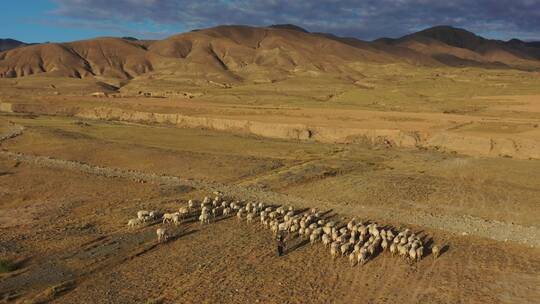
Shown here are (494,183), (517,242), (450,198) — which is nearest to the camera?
(517,242)

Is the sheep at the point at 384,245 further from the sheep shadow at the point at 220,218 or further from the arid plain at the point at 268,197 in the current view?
the sheep shadow at the point at 220,218

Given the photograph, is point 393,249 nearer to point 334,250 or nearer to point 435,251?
point 435,251

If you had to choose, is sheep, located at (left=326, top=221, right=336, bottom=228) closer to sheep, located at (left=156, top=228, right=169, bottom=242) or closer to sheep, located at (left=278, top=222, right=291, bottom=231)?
sheep, located at (left=278, top=222, right=291, bottom=231)

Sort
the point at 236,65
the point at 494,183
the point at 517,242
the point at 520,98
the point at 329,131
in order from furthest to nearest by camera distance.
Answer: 1. the point at 236,65
2. the point at 520,98
3. the point at 329,131
4. the point at 494,183
5. the point at 517,242

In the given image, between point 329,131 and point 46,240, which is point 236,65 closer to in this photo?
point 329,131

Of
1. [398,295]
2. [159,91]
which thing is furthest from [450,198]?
[159,91]

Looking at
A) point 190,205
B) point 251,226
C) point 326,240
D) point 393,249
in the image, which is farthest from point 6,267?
point 393,249

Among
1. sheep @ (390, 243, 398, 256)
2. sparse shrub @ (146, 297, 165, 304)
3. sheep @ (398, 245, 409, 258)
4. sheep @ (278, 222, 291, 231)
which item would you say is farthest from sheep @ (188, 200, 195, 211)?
sheep @ (398, 245, 409, 258)
